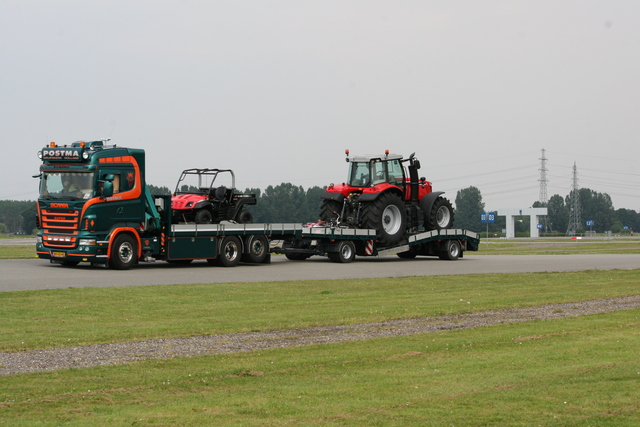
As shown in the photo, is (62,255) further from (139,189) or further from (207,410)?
(207,410)

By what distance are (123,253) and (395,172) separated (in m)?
12.2

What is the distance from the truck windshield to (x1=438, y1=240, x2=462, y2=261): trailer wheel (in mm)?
15792

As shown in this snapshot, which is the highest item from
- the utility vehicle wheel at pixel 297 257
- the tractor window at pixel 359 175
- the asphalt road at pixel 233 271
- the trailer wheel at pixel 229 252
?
the tractor window at pixel 359 175

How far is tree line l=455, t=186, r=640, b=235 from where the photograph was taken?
143 metres

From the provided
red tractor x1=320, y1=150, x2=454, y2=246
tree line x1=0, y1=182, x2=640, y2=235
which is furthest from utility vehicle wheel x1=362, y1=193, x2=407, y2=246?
tree line x1=0, y1=182, x2=640, y2=235

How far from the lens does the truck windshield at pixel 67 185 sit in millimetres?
25281

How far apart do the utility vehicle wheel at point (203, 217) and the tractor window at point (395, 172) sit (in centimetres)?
774

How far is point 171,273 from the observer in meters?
24.7

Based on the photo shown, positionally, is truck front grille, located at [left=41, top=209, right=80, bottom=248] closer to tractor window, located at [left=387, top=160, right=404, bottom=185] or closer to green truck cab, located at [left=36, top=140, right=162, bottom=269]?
green truck cab, located at [left=36, top=140, right=162, bottom=269]

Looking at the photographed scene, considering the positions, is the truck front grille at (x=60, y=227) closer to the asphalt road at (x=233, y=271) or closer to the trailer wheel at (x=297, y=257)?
the asphalt road at (x=233, y=271)

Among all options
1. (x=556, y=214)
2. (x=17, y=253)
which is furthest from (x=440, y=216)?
(x=556, y=214)

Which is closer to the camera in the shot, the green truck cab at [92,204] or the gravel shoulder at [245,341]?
the gravel shoulder at [245,341]

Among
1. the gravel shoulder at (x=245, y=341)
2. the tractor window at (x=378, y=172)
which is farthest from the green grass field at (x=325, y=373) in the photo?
the tractor window at (x=378, y=172)

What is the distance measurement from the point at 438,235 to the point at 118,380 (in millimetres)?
26327
